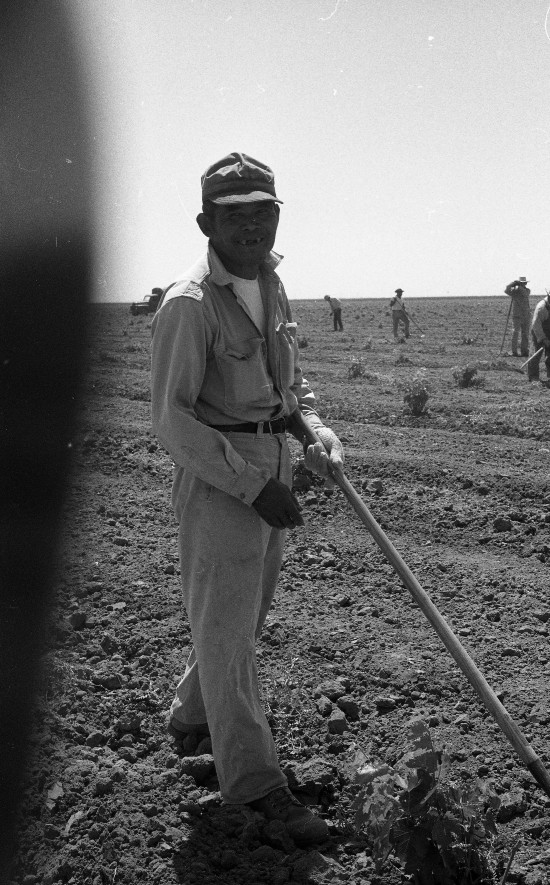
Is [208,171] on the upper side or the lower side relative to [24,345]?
upper

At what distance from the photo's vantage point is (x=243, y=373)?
8.76ft

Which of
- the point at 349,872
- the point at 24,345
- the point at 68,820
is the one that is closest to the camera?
the point at 349,872

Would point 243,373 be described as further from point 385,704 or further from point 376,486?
point 376,486

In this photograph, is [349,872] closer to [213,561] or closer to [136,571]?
[213,561]

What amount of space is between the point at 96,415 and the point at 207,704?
7.83 m

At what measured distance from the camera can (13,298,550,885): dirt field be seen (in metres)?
2.60

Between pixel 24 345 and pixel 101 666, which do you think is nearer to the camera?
pixel 101 666

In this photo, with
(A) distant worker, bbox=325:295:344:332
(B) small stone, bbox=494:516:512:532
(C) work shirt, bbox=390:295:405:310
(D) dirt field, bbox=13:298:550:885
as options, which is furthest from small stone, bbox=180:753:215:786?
(A) distant worker, bbox=325:295:344:332

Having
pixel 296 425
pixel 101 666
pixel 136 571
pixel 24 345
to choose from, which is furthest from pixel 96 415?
pixel 296 425

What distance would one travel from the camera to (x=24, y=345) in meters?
Result: 10.1

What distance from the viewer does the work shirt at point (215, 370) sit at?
8.26 feet

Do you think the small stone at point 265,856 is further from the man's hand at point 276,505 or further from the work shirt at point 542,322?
the work shirt at point 542,322

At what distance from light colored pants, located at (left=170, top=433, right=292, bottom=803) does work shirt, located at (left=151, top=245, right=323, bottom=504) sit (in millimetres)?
115

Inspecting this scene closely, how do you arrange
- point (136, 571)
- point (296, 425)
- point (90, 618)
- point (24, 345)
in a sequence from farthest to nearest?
point (24, 345) → point (136, 571) → point (90, 618) → point (296, 425)
